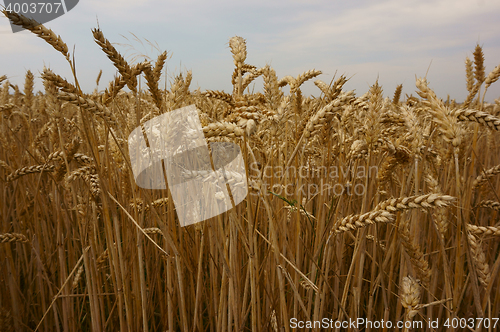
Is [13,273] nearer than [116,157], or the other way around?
[116,157]

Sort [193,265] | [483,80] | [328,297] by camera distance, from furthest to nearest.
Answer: [483,80], [328,297], [193,265]

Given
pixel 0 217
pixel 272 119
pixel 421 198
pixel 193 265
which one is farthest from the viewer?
pixel 0 217

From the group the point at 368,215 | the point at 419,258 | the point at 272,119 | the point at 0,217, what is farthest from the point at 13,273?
the point at 419,258

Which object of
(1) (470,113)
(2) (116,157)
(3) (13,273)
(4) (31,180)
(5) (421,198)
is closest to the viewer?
(5) (421,198)

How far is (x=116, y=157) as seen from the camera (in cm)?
138

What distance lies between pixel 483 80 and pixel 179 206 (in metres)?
2.47

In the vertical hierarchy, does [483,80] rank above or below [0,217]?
above

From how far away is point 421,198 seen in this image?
2.56ft

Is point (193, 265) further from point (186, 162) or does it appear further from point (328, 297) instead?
point (328, 297)

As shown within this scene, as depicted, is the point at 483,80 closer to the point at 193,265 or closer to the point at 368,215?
the point at 368,215

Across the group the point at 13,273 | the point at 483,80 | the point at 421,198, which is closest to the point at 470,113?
the point at 421,198

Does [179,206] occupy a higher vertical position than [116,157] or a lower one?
lower

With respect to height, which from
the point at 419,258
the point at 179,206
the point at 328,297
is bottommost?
the point at 328,297

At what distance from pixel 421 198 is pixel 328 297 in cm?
104
